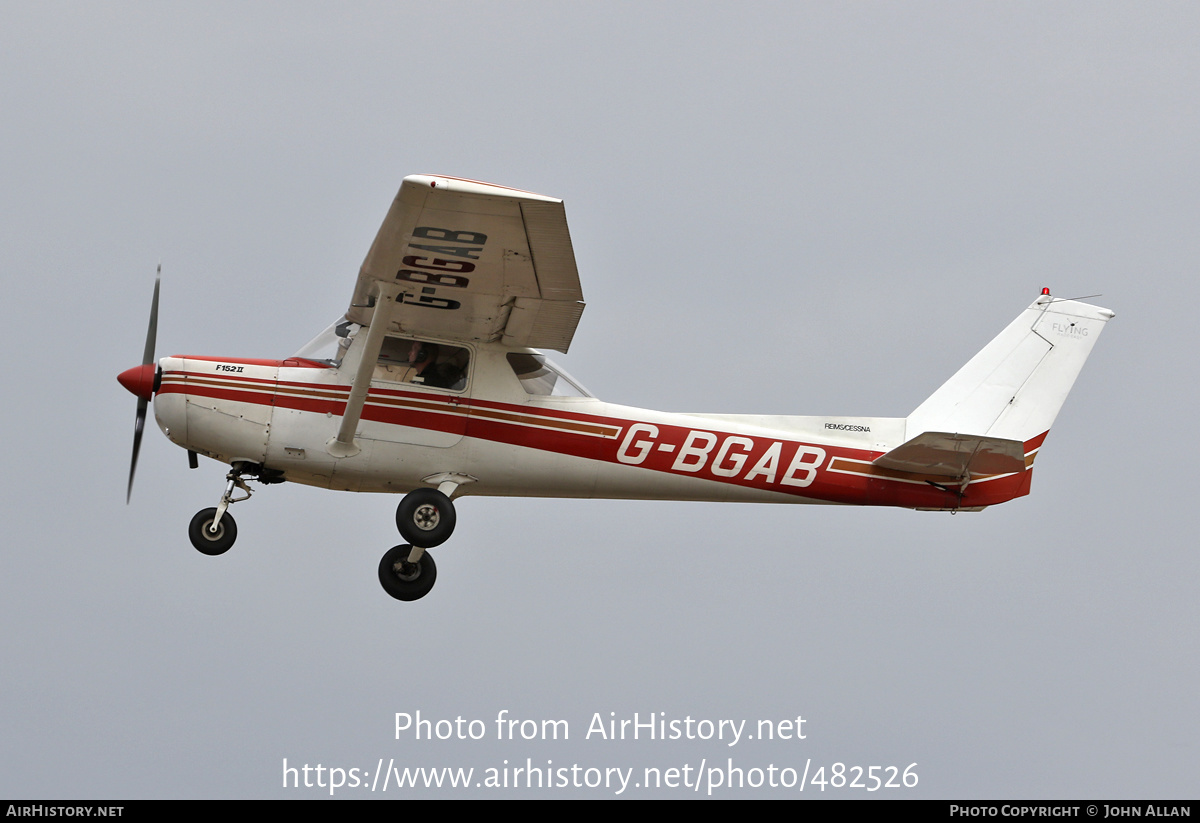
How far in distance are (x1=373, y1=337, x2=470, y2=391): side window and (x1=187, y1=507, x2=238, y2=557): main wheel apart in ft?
5.86

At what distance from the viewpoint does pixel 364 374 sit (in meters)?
12.3

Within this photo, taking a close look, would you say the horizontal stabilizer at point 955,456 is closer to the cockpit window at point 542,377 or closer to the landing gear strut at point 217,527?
the cockpit window at point 542,377

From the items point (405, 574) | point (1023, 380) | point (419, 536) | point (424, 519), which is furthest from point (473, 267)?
point (1023, 380)

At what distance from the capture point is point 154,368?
505 inches

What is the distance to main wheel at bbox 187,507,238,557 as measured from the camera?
1266cm

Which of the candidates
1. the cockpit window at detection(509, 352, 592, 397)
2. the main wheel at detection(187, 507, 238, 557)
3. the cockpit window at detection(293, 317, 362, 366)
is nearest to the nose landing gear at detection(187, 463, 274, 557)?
the main wheel at detection(187, 507, 238, 557)

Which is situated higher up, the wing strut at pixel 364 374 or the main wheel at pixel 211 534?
the wing strut at pixel 364 374

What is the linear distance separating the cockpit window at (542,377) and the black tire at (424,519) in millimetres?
1293

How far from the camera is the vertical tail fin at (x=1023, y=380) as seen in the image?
46.4ft

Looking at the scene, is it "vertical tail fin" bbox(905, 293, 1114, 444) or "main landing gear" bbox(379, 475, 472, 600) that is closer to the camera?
"main landing gear" bbox(379, 475, 472, 600)

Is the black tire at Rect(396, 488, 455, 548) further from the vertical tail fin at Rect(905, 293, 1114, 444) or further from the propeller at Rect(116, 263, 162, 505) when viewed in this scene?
the vertical tail fin at Rect(905, 293, 1114, 444)

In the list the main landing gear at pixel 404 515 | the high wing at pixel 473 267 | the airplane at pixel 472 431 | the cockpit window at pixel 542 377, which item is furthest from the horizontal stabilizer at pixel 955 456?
the main landing gear at pixel 404 515

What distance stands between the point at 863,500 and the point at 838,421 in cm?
77

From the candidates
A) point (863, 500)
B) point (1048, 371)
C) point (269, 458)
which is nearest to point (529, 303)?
point (269, 458)
